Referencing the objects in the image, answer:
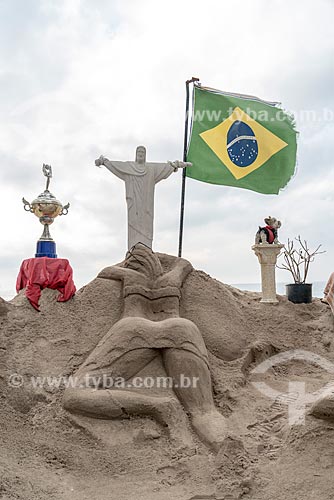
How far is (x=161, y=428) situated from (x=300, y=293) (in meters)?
3.03

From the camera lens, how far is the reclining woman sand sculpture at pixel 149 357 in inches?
171

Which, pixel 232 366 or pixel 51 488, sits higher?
pixel 232 366

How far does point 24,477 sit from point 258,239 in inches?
159

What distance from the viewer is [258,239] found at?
6602mm

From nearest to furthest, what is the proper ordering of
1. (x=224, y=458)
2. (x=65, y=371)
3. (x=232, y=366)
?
(x=224, y=458) → (x=65, y=371) → (x=232, y=366)

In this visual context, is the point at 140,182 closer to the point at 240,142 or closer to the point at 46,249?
the point at 46,249

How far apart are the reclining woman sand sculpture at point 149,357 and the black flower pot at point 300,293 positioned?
6.24 feet

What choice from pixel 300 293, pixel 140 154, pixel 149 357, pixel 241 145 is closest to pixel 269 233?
pixel 300 293

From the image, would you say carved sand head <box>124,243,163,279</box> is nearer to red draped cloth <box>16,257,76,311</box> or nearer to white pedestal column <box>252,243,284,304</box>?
red draped cloth <box>16,257,76,311</box>

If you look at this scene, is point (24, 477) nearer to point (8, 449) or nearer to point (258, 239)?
point (8, 449)

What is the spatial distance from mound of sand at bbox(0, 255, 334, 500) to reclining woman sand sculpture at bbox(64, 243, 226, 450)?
5.6 inches

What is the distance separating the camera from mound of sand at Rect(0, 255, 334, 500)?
12.0 ft

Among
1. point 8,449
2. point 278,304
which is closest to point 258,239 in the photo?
point 278,304

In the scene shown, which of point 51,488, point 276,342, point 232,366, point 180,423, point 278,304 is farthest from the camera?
point 278,304
